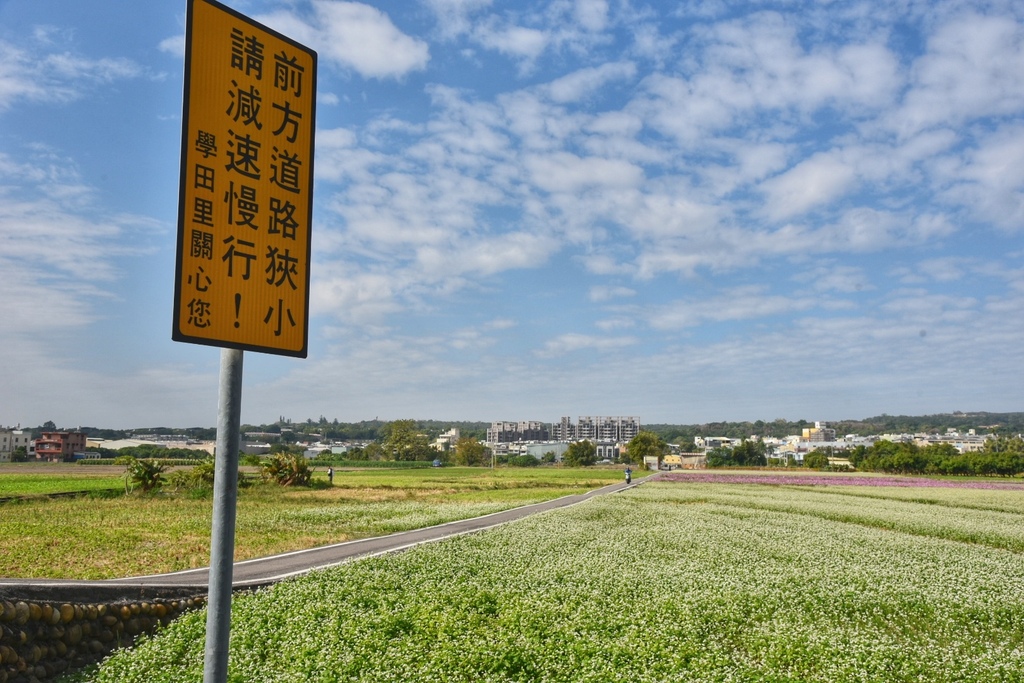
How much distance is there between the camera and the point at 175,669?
980cm

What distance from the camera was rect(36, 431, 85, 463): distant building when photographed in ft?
223

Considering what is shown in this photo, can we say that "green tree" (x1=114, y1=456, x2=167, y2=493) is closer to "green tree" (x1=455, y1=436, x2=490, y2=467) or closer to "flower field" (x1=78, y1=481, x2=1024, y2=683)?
"flower field" (x1=78, y1=481, x2=1024, y2=683)

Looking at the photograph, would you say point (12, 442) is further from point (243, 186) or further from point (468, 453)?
point (243, 186)

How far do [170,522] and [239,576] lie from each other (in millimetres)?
11754

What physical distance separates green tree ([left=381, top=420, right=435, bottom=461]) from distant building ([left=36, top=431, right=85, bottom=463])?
4746cm

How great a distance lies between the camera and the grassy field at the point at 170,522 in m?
17.1

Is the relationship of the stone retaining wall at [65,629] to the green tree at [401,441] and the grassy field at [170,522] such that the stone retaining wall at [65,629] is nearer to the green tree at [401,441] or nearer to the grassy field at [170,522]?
the grassy field at [170,522]

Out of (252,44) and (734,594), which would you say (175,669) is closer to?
(252,44)

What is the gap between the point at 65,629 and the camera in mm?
10812

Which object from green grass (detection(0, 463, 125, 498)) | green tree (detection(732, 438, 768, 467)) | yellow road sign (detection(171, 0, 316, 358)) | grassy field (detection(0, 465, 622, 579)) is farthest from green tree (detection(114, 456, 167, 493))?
green tree (detection(732, 438, 768, 467))

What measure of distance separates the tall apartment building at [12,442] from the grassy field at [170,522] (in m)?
22.1

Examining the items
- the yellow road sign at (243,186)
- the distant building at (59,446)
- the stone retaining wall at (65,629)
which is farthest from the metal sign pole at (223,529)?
the distant building at (59,446)

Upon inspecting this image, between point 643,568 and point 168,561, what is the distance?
1217cm

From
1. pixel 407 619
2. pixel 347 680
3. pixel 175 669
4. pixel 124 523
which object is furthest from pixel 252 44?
pixel 124 523
